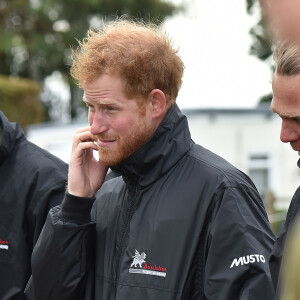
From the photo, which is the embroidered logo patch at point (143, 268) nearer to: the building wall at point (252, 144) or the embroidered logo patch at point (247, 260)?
the embroidered logo patch at point (247, 260)

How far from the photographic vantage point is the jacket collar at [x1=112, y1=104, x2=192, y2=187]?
322 centimetres

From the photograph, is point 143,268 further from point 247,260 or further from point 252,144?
point 252,144

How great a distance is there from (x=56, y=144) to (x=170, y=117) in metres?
14.4

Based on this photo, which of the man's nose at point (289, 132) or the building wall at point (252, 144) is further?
the building wall at point (252, 144)

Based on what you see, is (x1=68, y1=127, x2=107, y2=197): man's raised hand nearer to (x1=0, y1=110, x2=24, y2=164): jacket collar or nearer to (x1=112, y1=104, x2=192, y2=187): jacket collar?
(x1=112, y1=104, x2=192, y2=187): jacket collar

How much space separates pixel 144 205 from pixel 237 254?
495 mm

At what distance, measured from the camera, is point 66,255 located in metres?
3.35

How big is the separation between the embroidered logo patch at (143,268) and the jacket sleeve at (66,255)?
36cm

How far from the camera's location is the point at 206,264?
2.92 m

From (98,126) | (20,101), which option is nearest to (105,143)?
(98,126)

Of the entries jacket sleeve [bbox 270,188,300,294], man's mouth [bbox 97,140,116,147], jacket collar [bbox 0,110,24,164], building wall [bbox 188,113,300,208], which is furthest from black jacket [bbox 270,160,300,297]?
building wall [bbox 188,113,300,208]

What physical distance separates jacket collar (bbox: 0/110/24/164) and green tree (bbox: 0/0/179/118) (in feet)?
84.5

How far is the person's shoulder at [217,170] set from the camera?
3.07m

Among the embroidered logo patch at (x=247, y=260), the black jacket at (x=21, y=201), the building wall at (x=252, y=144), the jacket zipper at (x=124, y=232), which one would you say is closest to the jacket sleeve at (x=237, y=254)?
the embroidered logo patch at (x=247, y=260)
